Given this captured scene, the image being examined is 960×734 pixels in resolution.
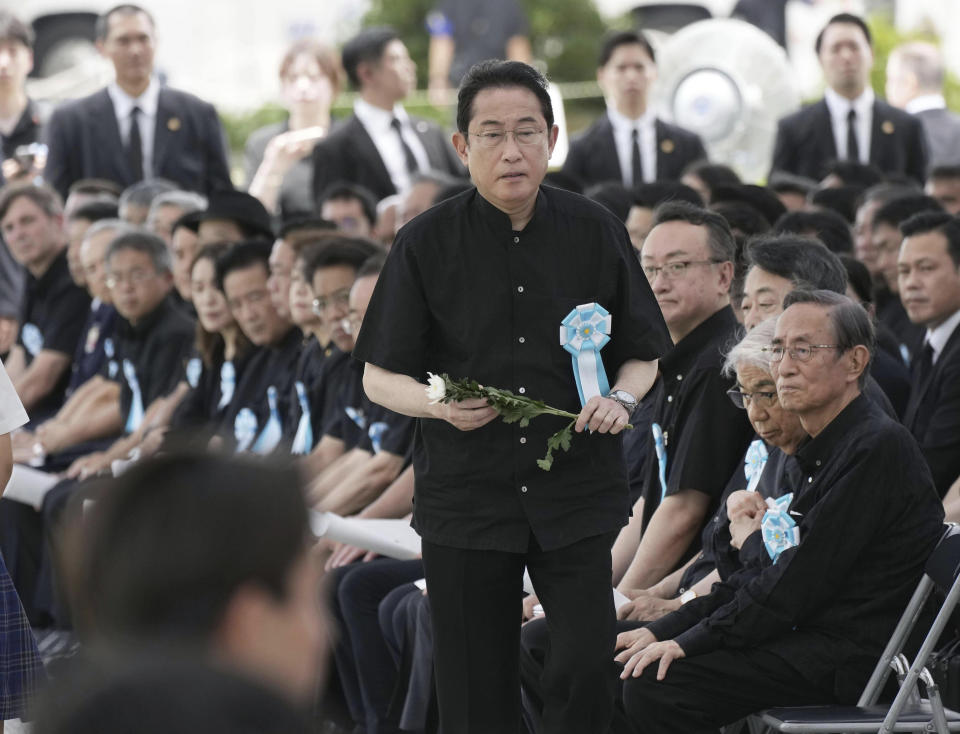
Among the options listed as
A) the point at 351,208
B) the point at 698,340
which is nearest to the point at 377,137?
the point at 351,208

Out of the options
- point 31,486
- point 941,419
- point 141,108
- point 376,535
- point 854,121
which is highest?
point 141,108

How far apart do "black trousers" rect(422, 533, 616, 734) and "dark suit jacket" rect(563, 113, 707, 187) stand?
5.96m

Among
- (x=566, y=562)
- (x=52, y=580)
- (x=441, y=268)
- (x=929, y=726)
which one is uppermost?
(x=441, y=268)

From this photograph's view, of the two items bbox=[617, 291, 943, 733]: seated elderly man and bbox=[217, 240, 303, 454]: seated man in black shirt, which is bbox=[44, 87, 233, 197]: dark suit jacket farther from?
bbox=[617, 291, 943, 733]: seated elderly man

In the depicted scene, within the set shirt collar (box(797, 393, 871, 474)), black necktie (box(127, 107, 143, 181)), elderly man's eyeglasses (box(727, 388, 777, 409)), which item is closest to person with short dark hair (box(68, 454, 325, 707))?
shirt collar (box(797, 393, 871, 474))

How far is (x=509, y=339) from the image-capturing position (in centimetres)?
402

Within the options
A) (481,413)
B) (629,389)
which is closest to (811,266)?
(629,389)

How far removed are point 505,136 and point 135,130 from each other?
7315mm

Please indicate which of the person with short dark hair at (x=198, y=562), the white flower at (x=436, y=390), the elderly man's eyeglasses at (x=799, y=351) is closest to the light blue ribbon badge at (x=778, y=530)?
the elderly man's eyeglasses at (x=799, y=351)

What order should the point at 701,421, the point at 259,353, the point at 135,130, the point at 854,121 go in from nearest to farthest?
the point at 701,421, the point at 259,353, the point at 854,121, the point at 135,130

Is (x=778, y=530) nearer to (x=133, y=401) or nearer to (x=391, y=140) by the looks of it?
(x=133, y=401)

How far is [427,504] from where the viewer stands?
13.5ft

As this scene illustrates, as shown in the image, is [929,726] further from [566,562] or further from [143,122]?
[143,122]

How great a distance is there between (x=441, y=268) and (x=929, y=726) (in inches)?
66.2
